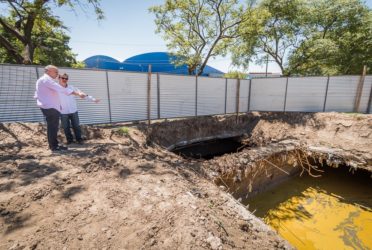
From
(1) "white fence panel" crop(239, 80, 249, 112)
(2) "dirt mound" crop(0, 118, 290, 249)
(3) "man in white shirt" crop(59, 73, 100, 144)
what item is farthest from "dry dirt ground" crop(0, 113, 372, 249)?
(1) "white fence panel" crop(239, 80, 249, 112)

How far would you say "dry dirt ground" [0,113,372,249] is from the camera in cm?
170

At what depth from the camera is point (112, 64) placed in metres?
17.6

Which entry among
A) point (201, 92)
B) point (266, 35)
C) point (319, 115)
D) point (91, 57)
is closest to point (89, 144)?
point (201, 92)

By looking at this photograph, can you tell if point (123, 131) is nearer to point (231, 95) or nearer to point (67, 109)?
point (67, 109)

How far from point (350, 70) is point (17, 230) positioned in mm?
15904

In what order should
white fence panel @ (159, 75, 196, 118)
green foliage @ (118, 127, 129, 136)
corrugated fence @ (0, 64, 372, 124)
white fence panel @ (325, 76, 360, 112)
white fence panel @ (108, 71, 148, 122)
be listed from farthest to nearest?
white fence panel @ (325, 76, 360, 112), white fence panel @ (159, 75, 196, 118), white fence panel @ (108, 71, 148, 122), green foliage @ (118, 127, 129, 136), corrugated fence @ (0, 64, 372, 124)

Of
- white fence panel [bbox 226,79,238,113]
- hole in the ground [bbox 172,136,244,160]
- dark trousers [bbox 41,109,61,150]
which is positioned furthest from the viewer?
white fence panel [bbox 226,79,238,113]

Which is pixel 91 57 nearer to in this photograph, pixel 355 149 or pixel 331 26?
pixel 331 26

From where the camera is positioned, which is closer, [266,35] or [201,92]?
[201,92]

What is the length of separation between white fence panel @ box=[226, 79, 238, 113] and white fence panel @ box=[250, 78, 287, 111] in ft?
3.79

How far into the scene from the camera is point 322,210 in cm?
482

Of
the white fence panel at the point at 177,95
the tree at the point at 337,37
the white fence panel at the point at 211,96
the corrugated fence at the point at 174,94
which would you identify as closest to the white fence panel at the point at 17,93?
the corrugated fence at the point at 174,94

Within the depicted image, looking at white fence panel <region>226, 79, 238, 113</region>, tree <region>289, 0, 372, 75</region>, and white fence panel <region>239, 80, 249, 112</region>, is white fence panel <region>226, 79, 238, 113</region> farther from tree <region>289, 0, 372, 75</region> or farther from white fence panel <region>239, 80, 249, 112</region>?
tree <region>289, 0, 372, 75</region>

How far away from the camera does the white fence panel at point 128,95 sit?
587 centimetres
